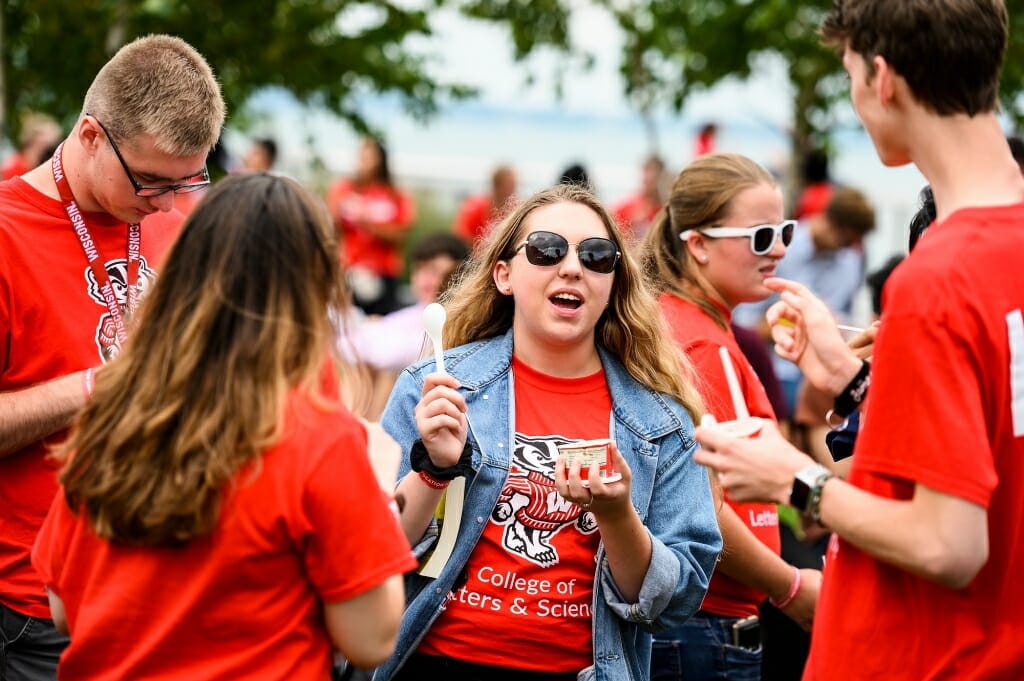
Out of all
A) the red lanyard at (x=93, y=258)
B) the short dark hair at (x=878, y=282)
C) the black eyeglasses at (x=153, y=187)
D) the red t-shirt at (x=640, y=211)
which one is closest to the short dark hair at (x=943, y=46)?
the black eyeglasses at (x=153, y=187)

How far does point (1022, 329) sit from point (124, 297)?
250 centimetres

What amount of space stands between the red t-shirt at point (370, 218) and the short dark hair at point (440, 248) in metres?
3.27

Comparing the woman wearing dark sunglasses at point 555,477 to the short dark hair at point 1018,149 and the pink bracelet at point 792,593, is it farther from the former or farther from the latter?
the short dark hair at point 1018,149

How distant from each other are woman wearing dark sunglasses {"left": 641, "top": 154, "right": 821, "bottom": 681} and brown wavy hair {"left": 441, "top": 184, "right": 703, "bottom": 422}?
192mm

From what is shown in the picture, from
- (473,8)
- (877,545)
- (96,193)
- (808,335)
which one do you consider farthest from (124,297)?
(473,8)

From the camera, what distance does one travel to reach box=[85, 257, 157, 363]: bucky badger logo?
372cm

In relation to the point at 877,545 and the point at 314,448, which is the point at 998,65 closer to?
the point at 877,545

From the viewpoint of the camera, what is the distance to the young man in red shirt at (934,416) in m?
2.55

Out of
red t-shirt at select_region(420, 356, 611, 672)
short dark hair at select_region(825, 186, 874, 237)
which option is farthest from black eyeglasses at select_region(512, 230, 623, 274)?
short dark hair at select_region(825, 186, 874, 237)

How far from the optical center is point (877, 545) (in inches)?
104

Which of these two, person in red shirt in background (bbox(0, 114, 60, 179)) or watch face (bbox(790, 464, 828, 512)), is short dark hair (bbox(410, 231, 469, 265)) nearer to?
person in red shirt in background (bbox(0, 114, 60, 179))

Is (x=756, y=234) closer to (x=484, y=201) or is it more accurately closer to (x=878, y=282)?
(x=878, y=282)

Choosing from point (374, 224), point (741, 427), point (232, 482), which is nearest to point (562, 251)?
point (741, 427)

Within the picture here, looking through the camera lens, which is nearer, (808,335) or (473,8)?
(808,335)
